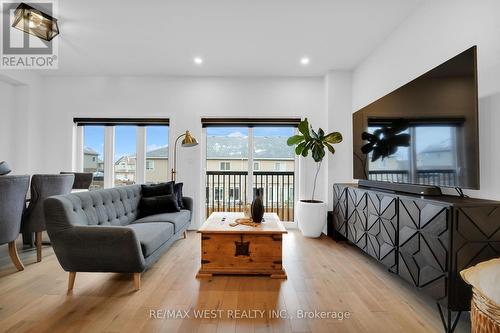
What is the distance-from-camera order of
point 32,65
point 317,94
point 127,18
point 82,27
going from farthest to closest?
point 317,94
point 32,65
point 82,27
point 127,18

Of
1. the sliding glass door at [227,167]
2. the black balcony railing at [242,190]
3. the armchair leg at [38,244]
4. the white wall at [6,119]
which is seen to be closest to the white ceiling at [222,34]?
the white wall at [6,119]

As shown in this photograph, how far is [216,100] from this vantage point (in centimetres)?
431

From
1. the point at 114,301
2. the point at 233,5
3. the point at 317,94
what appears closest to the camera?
the point at 114,301

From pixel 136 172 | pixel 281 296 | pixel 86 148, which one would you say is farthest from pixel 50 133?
pixel 281 296

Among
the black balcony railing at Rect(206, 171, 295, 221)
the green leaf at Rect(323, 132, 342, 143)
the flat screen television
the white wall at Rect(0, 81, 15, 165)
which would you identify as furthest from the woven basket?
the white wall at Rect(0, 81, 15, 165)

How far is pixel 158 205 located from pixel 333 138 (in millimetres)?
2767

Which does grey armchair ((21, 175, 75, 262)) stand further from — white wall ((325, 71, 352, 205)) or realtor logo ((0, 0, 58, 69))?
white wall ((325, 71, 352, 205))

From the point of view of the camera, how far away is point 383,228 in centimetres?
234

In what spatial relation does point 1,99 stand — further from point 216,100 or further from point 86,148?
point 216,100

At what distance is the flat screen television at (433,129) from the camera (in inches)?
67.2

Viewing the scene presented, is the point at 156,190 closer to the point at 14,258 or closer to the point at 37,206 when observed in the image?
the point at 37,206

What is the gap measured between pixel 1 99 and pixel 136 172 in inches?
92.1

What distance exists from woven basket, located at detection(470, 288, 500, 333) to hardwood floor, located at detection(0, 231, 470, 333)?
0.51 meters

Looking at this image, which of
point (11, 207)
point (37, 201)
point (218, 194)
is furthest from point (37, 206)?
point (218, 194)
